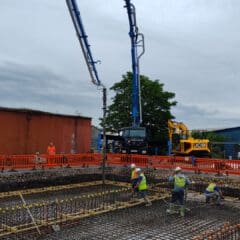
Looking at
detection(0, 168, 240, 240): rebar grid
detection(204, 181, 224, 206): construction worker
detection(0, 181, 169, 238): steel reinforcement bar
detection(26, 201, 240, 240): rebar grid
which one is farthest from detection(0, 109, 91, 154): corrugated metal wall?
detection(204, 181, 224, 206): construction worker

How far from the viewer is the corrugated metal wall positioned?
24.1 meters

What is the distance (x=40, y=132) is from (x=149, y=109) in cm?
1302

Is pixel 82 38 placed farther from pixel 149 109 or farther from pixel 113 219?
pixel 113 219

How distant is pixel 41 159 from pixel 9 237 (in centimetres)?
1240

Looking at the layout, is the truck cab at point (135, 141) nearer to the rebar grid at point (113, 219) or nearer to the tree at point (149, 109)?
the tree at point (149, 109)

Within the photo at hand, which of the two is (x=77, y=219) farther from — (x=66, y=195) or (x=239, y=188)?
(x=239, y=188)

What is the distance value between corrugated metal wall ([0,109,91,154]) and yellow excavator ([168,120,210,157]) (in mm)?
5622

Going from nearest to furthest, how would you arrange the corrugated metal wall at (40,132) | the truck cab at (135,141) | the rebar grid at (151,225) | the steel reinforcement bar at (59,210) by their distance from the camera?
the rebar grid at (151,225)
the steel reinforcement bar at (59,210)
the corrugated metal wall at (40,132)
the truck cab at (135,141)

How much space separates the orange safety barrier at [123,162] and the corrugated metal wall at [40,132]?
3.28 m

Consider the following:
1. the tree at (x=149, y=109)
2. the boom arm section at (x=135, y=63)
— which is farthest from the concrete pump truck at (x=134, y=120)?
the tree at (x=149, y=109)

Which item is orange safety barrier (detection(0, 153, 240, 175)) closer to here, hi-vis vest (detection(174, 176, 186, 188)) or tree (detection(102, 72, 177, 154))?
hi-vis vest (detection(174, 176, 186, 188))

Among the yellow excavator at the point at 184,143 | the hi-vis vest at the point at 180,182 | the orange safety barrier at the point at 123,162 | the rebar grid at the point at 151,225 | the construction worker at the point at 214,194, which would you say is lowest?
the rebar grid at the point at 151,225

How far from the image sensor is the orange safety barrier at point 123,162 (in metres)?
19.6

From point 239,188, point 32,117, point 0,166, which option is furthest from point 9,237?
point 32,117
